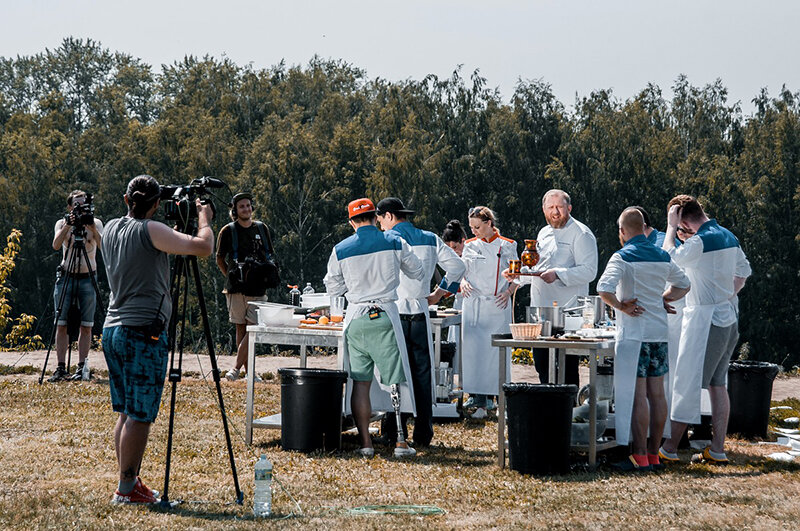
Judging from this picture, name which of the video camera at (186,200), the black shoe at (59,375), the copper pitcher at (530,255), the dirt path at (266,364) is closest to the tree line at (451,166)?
the dirt path at (266,364)

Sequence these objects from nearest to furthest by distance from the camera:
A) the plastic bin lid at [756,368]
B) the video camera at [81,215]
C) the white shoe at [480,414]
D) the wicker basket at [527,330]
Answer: the wicker basket at [527,330] < the plastic bin lid at [756,368] < the white shoe at [480,414] < the video camera at [81,215]

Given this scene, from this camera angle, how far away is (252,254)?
34.5ft

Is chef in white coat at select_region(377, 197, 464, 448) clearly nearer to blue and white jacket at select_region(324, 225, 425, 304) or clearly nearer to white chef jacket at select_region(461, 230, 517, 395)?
blue and white jacket at select_region(324, 225, 425, 304)

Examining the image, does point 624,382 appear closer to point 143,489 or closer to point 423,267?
point 423,267

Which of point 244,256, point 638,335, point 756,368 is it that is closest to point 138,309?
point 638,335

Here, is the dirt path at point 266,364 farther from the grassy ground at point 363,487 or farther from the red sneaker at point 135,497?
the red sneaker at point 135,497

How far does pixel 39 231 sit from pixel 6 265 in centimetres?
2997

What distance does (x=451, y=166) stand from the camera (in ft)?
142

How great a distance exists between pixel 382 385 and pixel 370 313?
1.87ft

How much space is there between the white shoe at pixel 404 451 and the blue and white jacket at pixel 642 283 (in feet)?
5.75

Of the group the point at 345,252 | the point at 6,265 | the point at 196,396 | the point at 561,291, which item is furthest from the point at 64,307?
the point at 6,265

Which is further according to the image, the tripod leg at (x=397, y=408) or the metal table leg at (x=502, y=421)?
the tripod leg at (x=397, y=408)

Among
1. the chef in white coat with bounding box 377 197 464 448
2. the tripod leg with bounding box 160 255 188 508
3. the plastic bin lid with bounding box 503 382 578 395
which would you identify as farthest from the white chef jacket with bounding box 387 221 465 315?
the tripod leg with bounding box 160 255 188 508

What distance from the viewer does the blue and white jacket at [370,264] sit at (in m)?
7.20
